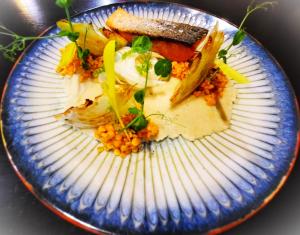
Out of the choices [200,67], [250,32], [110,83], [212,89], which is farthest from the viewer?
[250,32]

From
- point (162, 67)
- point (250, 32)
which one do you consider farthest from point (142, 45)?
point (250, 32)

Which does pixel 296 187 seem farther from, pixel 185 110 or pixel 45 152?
pixel 45 152

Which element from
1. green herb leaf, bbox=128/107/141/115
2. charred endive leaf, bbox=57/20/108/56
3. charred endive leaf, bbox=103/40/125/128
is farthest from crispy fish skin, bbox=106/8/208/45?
green herb leaf, bbox=128/107/141/115

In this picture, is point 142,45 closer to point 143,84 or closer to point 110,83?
point 143,84

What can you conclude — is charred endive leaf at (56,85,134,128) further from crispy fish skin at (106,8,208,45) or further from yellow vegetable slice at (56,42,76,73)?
crispy fish skin at (106,8,208,45)

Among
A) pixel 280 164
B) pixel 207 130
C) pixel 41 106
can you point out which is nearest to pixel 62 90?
pixel 41 106

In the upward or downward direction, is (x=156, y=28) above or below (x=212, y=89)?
above

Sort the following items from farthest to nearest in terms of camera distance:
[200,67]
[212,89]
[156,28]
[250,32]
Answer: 1. [250,32]
2. [156,28]
3. [212,89]
4. [200,67]
